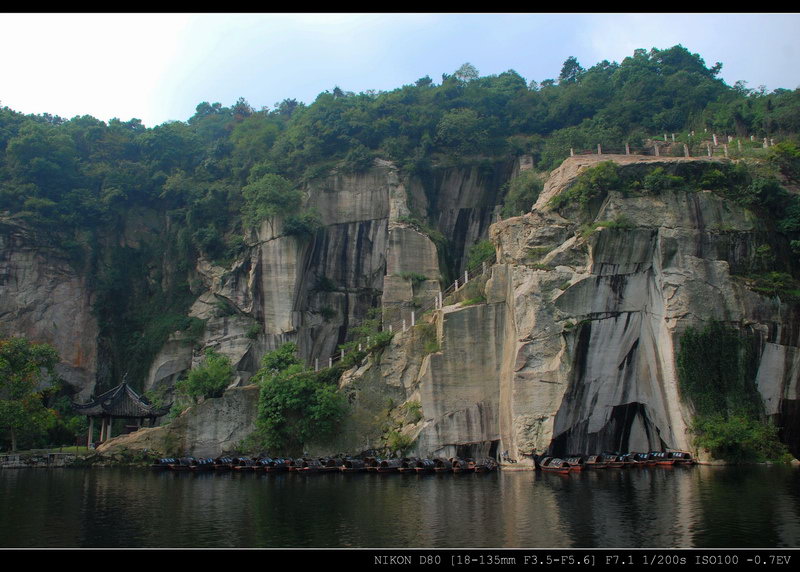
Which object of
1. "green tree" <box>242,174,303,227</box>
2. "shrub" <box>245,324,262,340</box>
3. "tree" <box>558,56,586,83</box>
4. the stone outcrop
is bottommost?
the stone outcrop

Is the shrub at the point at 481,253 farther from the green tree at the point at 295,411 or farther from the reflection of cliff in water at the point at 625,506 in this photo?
the reflection of cliff in water at the point at 625,506

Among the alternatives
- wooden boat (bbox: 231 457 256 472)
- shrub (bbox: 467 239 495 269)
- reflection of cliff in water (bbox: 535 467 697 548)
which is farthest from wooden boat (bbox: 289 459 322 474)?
shrub (bbox: 467 239 495 269)

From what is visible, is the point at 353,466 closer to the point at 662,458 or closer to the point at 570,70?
the point at 662,458

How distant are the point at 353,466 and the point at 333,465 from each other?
0.98 m

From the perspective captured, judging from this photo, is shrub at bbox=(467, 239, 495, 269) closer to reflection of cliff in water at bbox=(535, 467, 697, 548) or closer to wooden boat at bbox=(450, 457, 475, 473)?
wooden boat at bbox=(450, 457, 475, 473)

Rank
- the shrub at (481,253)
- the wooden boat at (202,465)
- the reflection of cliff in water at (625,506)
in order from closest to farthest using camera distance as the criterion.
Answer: the reflection of cliff in water at (625,506) → the wooden boat at (202,465) → the shrub at (481,253)

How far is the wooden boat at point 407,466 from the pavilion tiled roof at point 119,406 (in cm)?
1820

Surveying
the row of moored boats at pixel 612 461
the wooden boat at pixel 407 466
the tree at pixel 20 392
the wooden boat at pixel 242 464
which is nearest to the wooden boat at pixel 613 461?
the row of moored boats at pixel 612 461

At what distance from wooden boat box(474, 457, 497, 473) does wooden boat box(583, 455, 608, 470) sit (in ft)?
12.8

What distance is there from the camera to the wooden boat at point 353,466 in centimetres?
3125

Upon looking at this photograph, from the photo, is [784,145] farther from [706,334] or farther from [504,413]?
[504,413]

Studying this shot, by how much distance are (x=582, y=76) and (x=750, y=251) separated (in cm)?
3661

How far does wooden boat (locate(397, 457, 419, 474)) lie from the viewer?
99.4 feet
